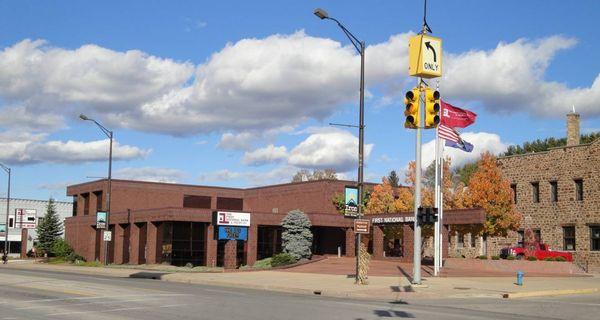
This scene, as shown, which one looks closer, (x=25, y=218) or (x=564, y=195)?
(x=564, y=195)

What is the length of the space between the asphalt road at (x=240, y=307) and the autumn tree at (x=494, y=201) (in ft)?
74.1

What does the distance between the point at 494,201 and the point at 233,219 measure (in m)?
19.4

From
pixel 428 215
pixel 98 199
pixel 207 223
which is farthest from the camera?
pixel 98 199

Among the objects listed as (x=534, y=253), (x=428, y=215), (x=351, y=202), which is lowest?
(x=534, y=253)

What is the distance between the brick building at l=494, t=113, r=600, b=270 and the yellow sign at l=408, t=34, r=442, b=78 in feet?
92.9

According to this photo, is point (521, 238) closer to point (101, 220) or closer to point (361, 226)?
point (361, 226)

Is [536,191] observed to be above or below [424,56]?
below

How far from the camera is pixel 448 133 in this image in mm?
36125

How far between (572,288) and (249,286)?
13.4 meters

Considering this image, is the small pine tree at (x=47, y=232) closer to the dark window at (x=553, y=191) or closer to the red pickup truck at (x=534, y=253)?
the red pickup truck at (x=534, y=253)

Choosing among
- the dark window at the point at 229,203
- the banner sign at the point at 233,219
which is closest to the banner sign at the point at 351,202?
Result: the banner sign at the point at 233,219

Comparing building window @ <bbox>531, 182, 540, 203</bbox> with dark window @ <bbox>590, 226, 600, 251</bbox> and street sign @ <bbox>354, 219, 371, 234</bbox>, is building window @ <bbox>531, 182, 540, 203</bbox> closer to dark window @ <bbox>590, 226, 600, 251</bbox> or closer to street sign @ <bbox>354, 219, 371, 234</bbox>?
dark window @ <bbox>590, 226, 600, 251</bbox>

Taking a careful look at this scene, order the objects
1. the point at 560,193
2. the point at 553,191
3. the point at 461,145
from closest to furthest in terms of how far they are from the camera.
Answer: the point at 461,145
the point at 560,193
the point at 553,191

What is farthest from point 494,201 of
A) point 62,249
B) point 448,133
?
point 62,249
